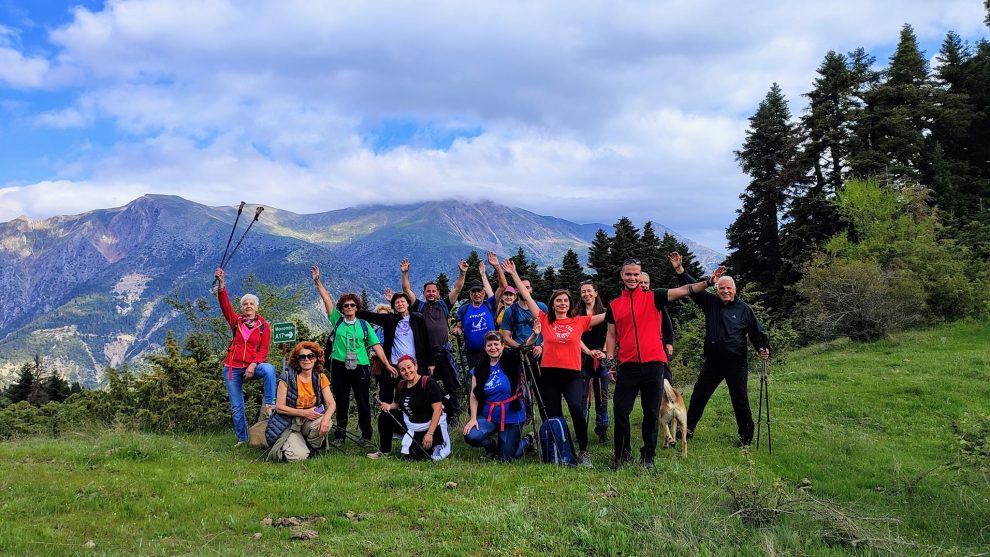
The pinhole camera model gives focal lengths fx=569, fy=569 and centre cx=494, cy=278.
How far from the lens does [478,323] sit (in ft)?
29.8

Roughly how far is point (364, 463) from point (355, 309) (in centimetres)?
240

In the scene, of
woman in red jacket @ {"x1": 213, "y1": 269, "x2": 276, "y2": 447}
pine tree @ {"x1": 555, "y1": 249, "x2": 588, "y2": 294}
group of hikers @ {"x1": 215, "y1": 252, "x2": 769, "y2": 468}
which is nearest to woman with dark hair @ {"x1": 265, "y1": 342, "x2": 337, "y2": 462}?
group of hikers @ {"x1": 215, "y1": 252, "x2": 769, "y2": 468}

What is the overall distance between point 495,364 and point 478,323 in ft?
4.06

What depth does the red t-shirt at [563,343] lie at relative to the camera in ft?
24.3

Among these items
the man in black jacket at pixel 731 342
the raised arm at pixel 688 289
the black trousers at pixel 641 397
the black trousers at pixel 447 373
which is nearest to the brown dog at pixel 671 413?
the man in black jacket at pixel 731 342

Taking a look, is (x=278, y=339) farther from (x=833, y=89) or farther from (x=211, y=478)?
(x=833, y=89)

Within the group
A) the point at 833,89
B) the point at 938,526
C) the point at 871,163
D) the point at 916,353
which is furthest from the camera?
the point at 833,89

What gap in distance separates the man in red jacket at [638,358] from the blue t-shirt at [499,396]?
1448 millimetres

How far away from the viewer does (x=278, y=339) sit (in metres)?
8.98

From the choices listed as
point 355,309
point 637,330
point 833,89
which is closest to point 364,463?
point 355,309

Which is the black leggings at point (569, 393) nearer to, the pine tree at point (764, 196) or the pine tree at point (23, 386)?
the pine tree at point (764, 196)

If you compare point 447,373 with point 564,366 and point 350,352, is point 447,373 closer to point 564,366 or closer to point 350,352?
point 350,352

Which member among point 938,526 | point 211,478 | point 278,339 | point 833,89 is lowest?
point 938,526

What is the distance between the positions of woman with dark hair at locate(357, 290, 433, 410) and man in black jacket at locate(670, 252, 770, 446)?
4.19 meters
